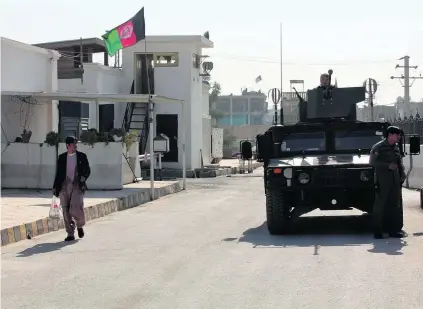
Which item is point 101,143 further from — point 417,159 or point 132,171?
point 417,159

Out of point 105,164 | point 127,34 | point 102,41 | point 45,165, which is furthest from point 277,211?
point 102,41

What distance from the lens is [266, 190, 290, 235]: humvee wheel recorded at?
11.3m

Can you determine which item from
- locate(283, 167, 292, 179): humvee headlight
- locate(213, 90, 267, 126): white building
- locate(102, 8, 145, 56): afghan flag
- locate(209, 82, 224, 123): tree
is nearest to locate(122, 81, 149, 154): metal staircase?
locate(102, 8, 145, 56): afghan flag

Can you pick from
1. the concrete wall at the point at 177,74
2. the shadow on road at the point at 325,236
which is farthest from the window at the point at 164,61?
the shadow on road at the point at 325,236

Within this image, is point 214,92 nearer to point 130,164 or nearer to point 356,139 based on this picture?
point 130,164

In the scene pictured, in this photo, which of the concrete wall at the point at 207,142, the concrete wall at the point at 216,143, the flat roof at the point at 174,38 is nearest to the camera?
the flat roof at the point at 174,38

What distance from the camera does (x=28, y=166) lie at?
20.1 m

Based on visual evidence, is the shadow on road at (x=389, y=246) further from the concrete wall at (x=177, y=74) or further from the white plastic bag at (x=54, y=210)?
the concrete wall at (x=177, y=74)

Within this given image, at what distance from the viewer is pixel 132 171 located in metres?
23.6

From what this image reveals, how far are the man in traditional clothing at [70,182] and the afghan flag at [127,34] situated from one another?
1215 cm

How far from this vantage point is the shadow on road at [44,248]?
10472 millimetres

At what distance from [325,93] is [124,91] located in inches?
864

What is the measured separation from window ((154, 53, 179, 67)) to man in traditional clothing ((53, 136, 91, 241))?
2323 centimetres

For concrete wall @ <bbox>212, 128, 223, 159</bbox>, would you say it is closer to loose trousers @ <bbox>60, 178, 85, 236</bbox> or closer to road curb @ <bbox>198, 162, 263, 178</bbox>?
road curb @ <bbox>198, 162, 263, 178</bbox>
